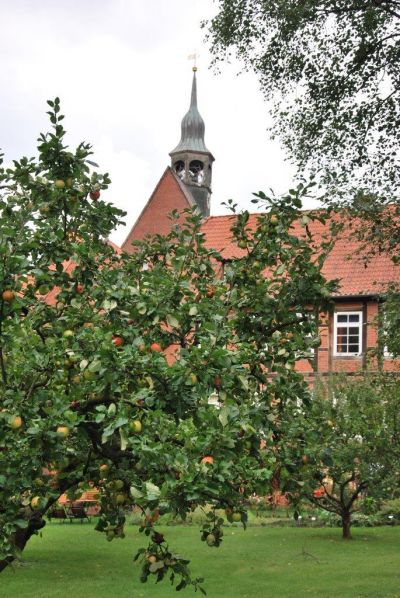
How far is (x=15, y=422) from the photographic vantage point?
4.31m

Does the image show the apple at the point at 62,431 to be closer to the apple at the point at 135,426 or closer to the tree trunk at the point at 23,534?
the apple at the point at 135,426

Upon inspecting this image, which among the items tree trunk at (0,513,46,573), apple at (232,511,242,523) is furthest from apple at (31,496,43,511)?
apple at (232,511,242,523)

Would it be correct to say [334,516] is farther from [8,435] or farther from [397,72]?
[8,435]

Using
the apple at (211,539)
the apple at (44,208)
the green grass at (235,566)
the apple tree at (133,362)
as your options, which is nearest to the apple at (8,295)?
the apple tree at (133,362)

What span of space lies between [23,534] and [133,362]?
75.8 inches

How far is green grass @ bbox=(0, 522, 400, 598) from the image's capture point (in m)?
12.3

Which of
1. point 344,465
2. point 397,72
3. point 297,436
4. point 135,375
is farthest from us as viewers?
point 344,465

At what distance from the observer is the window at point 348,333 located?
29172 millimetres

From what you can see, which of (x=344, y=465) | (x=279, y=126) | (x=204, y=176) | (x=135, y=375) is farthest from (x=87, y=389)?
(x=204, y=176)

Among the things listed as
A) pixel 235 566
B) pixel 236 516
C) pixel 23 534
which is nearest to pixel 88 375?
pixel 236 516

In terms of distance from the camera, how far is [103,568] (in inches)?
575

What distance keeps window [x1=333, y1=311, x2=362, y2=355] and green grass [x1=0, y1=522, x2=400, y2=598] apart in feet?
30.4

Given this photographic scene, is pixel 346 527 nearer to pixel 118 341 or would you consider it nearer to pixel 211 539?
pixel 211 539

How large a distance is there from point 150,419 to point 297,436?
1930mm
